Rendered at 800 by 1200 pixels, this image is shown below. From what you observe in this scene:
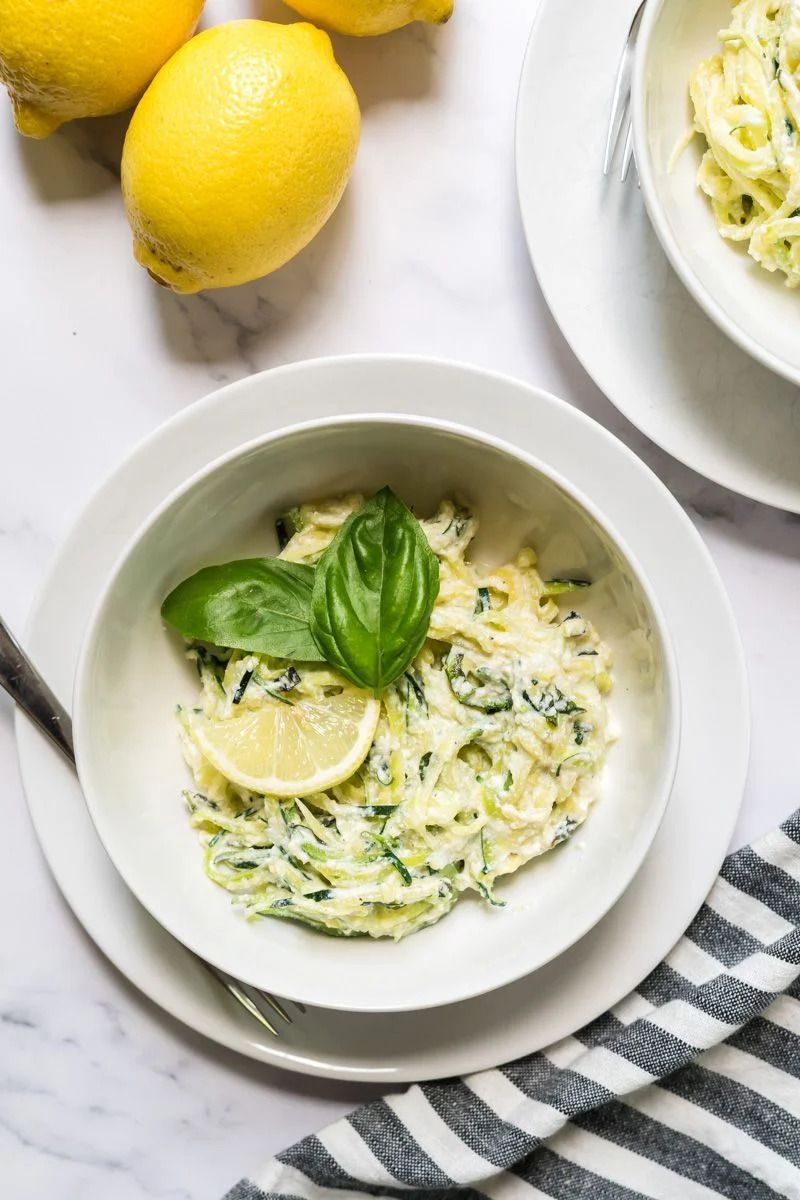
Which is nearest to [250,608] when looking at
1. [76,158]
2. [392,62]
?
[76,158]

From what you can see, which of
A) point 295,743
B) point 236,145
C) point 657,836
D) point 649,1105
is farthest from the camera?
point 649,1105

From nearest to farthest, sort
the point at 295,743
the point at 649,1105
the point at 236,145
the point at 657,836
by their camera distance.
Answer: the point at 236,145, the point at 295,743, the point at 657,836, the point at 649,1105

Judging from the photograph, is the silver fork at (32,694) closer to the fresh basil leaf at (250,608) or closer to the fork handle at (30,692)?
the fork handle at (30,692)

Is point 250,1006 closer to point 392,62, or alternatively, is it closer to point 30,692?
point 30,692

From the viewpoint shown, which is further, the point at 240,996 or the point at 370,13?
the point at 240,996

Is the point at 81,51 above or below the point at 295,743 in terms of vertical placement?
above

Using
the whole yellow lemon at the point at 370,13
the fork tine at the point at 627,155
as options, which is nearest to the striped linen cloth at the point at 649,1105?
the fork tine at the point at 627,155

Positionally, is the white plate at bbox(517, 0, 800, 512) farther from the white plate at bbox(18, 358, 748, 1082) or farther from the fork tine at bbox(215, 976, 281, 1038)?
the fork tine at bbox(215, 976, 281, 1038)
